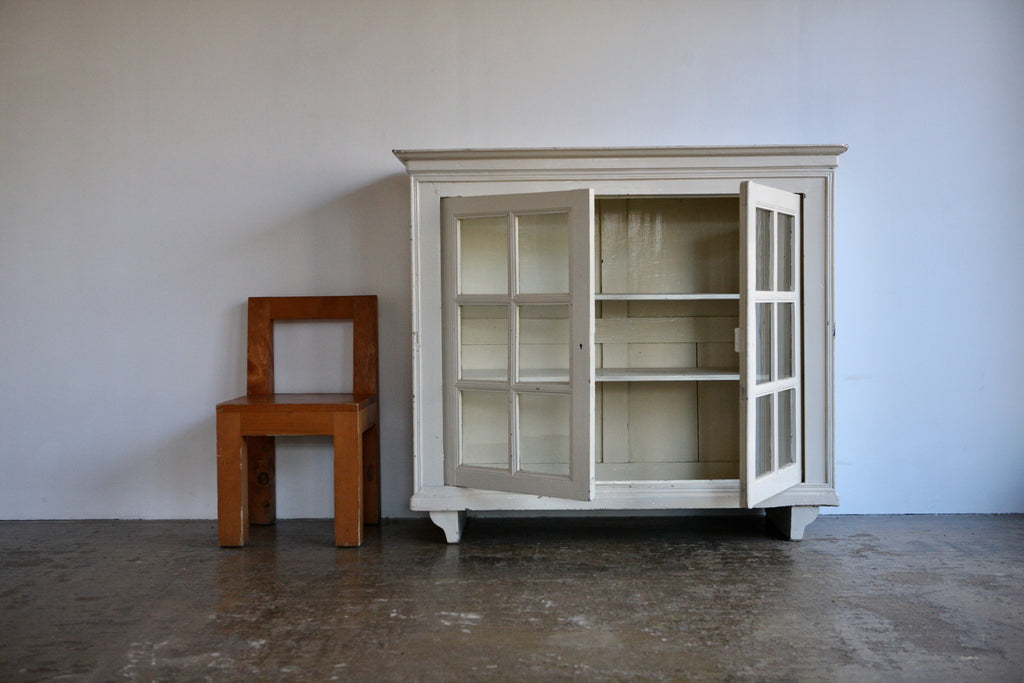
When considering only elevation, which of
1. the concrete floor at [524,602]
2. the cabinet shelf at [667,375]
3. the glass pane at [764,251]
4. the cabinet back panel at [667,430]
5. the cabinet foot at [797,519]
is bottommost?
the concrete floor at [524,602]

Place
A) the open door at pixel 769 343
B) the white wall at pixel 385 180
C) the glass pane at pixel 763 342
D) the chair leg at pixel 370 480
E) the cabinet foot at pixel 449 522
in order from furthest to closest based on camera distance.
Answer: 1. the white wall at pixel 385 180
2. the chair leg at pixel 370 480
3. the cabinet foot at pixel 449 522
4. the glass pane at pixel 763 342
5. the open door at pixel 769 343

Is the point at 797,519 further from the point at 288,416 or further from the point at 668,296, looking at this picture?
the point at 288,416

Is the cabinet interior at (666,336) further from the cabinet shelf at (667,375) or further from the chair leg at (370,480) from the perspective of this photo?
the chair leg at (370,480)

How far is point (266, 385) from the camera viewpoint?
13.0ft

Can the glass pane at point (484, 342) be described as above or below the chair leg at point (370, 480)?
above

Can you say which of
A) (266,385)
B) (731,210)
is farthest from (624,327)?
(266,385)

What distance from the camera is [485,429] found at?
137 inches

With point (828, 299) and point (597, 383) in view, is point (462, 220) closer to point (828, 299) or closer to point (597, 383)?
point (597, 383)

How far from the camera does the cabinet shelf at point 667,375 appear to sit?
3.57m

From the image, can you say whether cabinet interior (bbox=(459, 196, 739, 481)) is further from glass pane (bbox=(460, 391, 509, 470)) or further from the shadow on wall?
the shadow on wall

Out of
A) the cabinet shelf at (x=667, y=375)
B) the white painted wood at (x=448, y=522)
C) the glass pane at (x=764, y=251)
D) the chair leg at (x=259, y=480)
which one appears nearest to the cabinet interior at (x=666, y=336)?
the cabinet shelf at (x=667, y=375)

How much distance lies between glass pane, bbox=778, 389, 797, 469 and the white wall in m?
0.66

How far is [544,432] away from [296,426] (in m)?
1.07

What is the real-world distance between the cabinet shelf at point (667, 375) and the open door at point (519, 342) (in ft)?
1.05
